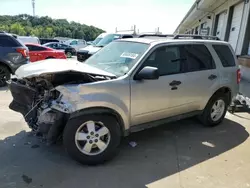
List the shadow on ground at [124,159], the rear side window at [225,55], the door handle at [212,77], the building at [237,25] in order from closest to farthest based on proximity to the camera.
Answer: the shadow on ground at [124,159] → the door handle at [212,77] → the rear side window at [225,55] → the building at [237,25]

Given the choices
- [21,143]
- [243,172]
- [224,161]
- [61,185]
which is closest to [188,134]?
[224,161]

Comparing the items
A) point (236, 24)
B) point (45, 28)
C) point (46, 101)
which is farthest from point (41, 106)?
point (45, 28)

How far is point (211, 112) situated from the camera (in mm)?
5160

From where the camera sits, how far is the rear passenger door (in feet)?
14.7

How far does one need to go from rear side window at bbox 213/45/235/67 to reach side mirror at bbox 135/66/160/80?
2.01 meters

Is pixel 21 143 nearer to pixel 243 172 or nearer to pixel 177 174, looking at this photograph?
pixel 177 174

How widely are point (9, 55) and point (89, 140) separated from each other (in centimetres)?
631

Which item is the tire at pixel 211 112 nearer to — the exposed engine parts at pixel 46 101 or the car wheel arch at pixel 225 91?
the car wheel arch at pixel 225 91

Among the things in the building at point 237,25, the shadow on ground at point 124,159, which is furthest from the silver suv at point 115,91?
the building at point 237,25

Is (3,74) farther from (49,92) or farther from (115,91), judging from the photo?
(115,91)

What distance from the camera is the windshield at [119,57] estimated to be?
12.8ft

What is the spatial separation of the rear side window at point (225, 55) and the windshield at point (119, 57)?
1.78 metres

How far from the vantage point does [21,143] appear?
4160 millimetres

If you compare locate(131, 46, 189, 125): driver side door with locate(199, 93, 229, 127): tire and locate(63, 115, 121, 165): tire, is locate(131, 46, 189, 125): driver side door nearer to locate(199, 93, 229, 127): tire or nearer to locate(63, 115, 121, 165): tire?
locate(63, 115, 121, 165): tire
